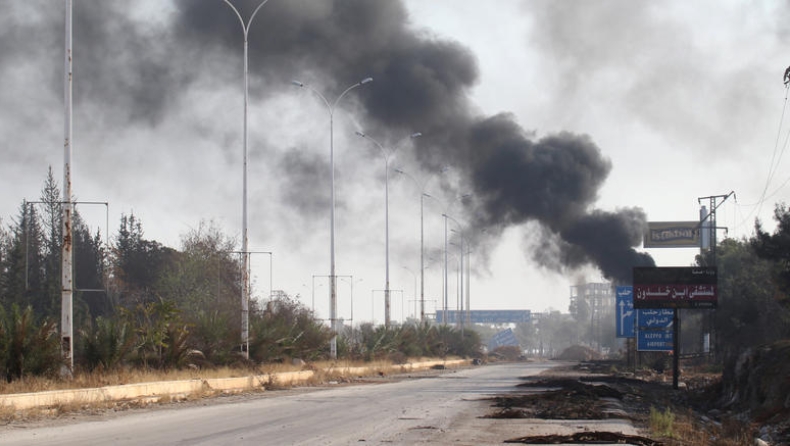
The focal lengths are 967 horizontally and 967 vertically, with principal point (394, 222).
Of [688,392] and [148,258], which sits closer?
[688,392]

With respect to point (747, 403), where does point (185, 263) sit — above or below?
above

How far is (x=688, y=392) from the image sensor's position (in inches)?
1323

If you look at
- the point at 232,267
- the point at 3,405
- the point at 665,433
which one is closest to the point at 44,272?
the point at 232,267

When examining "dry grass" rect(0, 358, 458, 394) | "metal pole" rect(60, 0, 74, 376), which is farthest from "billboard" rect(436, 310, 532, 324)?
"metal pole" rect(60, 0, 74, 376)

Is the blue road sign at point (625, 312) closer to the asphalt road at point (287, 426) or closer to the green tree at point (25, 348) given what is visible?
the asphalt road at point (287, 426)

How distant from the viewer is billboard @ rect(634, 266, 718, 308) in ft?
116

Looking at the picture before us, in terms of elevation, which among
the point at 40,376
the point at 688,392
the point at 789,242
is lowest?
the point at 688,392

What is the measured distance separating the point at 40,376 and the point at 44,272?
4413 centimetres

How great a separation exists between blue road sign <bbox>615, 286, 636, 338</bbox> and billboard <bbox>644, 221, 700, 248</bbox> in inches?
1883

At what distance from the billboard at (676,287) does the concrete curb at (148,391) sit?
39.4 feet

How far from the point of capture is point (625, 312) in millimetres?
54688

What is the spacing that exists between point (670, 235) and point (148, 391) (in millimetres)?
87809

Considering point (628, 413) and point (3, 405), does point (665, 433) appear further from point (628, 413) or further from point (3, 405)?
point (3, 405)

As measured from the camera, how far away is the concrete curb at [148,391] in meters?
17.2
